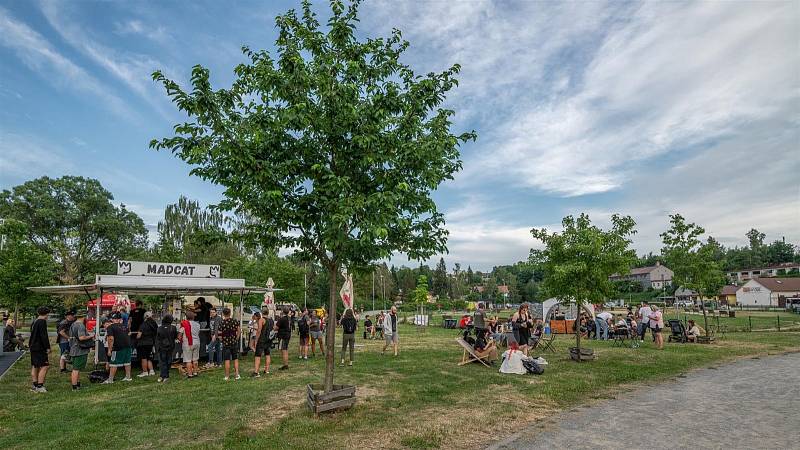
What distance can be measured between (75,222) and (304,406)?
51352 mm

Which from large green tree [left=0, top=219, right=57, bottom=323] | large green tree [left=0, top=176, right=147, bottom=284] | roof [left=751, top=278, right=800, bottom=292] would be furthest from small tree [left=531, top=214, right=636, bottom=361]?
roof [left=751, top=278, right=800, bottom=292]

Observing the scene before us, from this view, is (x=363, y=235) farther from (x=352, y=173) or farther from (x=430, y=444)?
(x=430, y=444)

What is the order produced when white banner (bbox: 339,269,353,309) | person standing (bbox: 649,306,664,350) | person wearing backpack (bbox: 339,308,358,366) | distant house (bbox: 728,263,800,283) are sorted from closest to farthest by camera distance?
person wearing backpack (bbox: 339,308,358,366) → white banner (bbox: 339,269,353,309) → person standing (bbox: 649,306,664,350) → distant house (bbox: 728,263,800,283)

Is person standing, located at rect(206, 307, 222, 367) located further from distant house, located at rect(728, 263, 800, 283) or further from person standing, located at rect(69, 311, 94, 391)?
distant house, located at rect(728, 263, 800, 283)

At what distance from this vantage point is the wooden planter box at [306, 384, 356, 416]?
7.29m

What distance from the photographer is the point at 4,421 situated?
7434 millimetres

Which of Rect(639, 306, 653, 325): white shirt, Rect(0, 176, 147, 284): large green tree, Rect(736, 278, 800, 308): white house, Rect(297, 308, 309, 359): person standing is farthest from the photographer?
Rect(736, 278, 800, 308): white house

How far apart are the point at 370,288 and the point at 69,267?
1760 inches

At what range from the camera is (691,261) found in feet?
66.2

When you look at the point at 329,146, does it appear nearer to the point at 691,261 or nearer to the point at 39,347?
→ the point at 39,347

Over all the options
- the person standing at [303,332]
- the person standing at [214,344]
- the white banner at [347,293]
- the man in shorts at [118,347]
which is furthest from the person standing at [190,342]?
the white banner at [347,293]

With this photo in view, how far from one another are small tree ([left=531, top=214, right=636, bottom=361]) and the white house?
73.3 metres

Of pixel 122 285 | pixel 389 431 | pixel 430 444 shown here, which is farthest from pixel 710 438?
pixel 122 285

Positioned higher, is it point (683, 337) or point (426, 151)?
point (426, 151)
